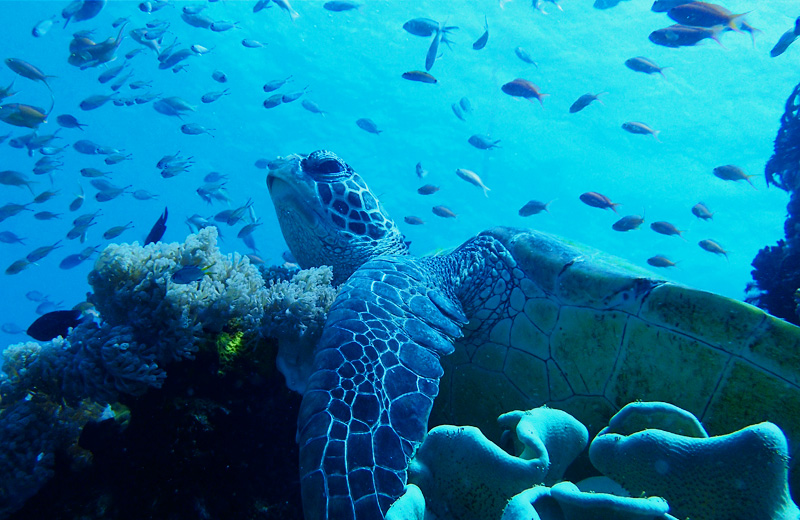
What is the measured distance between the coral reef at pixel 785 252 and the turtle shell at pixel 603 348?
1731 mm

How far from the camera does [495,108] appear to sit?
25.5m

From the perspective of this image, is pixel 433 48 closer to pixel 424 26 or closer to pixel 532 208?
pixel 424 26

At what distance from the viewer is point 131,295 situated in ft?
6.44

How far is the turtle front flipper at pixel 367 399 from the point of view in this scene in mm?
1249

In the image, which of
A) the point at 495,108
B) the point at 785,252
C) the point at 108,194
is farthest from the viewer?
the point at 495,108

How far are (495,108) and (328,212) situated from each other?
25375 millimetres

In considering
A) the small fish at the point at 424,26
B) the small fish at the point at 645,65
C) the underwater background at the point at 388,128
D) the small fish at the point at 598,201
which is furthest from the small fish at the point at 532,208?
the small fish at the point at 424,26

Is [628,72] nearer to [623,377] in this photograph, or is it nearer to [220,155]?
[623,377]

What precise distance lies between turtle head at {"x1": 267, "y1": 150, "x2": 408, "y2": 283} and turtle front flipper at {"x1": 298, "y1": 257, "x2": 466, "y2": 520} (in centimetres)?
110

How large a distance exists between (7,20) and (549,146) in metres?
40.7

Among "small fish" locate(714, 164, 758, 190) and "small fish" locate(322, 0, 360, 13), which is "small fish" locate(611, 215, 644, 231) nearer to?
"small fish" locate(714, 164, 758, 190)

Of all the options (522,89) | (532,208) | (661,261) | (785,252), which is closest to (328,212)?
(522,89)

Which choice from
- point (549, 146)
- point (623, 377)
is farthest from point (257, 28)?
point (623, 377)

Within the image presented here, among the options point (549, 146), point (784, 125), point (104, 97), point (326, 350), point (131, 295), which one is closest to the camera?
point (326, 350)
